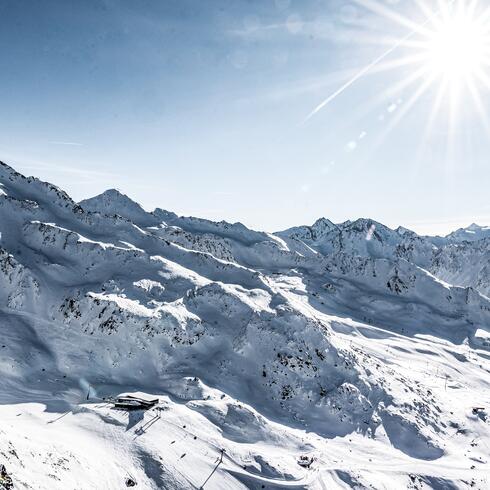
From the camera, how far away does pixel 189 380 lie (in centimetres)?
4122

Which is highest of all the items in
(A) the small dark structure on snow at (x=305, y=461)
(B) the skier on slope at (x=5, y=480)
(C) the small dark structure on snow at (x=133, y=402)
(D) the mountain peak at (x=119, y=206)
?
(D) the mountain peak at (x=119, y=206)

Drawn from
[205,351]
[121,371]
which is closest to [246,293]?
[205,351]

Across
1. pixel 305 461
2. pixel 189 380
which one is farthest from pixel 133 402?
pixel 305 461

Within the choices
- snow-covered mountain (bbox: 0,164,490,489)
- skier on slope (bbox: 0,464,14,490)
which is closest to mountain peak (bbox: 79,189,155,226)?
snow-covered mountain (bbox: 0,164,490,489)

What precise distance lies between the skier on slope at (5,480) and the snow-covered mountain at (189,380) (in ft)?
2.21

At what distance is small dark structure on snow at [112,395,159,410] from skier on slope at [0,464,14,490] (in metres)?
16.6

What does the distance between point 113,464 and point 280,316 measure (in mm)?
31615

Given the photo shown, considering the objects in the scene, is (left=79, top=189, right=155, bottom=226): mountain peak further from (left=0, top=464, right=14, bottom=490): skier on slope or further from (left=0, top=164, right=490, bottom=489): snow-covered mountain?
(left=0, top=464, right=14, bottom=490): skier on slope

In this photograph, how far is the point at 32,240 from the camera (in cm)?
5906

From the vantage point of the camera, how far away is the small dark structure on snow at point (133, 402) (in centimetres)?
3353

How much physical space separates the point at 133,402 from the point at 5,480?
60.3ft

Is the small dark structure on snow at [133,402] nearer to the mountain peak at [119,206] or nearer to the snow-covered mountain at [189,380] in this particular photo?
the snow-covered mountain at [189,380]

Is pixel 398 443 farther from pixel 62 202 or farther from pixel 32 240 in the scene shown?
pixel 62 202

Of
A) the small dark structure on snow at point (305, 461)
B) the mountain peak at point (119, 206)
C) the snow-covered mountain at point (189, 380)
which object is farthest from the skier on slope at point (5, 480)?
the mountain peak at point (119, 206)
